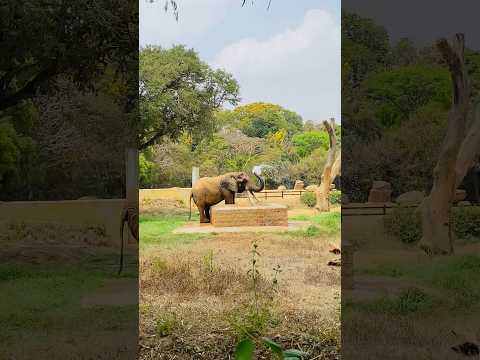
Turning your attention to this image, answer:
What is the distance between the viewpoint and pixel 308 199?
21.9ft

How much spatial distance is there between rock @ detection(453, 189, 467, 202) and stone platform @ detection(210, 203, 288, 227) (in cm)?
355

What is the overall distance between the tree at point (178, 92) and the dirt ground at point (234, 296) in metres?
1.35

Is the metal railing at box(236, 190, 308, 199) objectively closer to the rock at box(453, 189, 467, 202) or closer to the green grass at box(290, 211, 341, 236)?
the green grass at box(290, 211, 341, 236)

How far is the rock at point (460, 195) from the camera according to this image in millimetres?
3008

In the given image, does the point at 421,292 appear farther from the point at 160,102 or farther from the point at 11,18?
the point at 160,102

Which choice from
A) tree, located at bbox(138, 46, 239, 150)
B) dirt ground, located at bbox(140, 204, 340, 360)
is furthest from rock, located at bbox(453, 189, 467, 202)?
tree, located at bbox(138, 46, 239, 150)

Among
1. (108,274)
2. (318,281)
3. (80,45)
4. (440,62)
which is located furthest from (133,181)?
(318,281)

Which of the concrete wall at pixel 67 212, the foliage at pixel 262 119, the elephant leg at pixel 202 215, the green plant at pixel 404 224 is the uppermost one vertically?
the foliage at pixel 262 119

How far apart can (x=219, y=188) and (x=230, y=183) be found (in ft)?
0.48

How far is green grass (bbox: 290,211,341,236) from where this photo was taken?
6.73 metres

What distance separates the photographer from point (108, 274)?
9.16ft

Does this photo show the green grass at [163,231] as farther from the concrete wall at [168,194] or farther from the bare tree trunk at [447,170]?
the bare tree trunk at [447,170]

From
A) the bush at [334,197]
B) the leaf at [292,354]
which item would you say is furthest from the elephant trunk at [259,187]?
the leaf at [292,354]

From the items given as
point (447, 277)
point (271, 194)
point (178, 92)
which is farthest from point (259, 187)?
point (447, 277)
